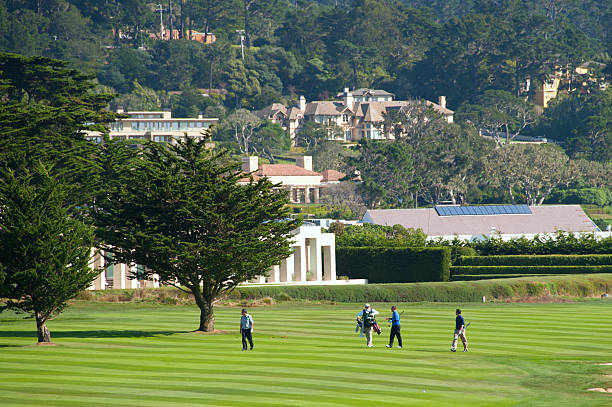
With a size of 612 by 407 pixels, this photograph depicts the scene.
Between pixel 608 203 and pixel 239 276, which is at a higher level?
pixel 608 203

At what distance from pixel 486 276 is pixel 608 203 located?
101581mm

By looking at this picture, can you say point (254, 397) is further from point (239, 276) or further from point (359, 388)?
point (239, 276)

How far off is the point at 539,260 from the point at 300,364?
5698 cm

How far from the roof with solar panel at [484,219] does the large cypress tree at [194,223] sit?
6924 centimetres

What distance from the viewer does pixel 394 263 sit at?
310 ft

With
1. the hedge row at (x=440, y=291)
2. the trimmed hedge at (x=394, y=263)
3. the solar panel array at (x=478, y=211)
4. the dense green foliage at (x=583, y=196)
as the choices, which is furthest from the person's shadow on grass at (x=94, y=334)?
the dense green foliage at (x=583, y=196)

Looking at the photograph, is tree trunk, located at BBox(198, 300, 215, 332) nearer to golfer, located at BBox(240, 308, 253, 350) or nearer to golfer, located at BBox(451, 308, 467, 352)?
golfer, located at BBox(240, 308, 253, 350)

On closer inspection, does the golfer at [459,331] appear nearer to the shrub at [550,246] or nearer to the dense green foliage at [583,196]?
the shrub at [550,246]

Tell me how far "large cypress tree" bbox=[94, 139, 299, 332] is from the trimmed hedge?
42.7 m

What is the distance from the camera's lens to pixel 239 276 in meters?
49.4

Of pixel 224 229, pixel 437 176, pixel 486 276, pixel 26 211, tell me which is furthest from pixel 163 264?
pixel 437 176

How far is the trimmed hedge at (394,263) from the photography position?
91750 millimetres

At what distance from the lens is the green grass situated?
107 feet

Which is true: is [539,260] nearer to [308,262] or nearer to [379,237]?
[379,237]
